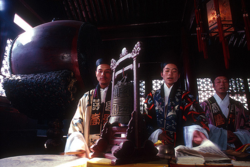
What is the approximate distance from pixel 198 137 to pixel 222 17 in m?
2.46

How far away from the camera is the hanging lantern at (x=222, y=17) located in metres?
2.86

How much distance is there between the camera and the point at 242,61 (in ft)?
16.6

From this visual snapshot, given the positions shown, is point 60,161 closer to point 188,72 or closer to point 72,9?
point 72,9

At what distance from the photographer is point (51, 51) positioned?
0.89 meters

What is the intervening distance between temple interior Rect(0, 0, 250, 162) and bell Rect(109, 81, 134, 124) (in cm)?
21

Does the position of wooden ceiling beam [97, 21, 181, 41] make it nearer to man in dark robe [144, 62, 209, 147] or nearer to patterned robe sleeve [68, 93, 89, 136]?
man in dark robe [144, 62, 209, 147]

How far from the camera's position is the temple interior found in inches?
35.9

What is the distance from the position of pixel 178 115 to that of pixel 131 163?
1.34 metres

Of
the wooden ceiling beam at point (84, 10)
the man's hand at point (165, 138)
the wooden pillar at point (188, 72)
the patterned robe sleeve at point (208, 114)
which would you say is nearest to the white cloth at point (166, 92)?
the man's hand at point (165, 138)

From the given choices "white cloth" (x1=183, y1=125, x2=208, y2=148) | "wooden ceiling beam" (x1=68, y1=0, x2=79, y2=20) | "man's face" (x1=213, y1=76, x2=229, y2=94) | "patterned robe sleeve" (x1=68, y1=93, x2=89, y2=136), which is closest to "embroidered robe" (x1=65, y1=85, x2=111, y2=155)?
"patterned robe sleeve" (x1=68, y1=93, x2=89, y2=136)

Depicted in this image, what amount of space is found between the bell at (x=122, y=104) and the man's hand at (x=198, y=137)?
3.43 ft

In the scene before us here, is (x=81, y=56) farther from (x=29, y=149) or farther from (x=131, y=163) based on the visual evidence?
(x=29, y=149)

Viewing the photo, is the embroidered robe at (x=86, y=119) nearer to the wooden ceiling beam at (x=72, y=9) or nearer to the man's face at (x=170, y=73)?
the man's face at (x=170, y=73)

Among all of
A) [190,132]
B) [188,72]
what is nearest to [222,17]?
[188,72]
